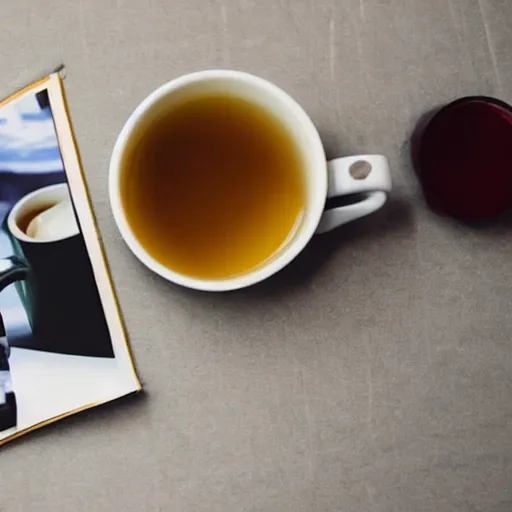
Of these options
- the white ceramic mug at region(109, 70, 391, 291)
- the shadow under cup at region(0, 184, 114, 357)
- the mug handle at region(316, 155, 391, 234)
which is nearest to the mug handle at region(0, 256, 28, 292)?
the shadow under cup at region(0, 184, 114, 357)

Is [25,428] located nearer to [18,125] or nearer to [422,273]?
[18,125]

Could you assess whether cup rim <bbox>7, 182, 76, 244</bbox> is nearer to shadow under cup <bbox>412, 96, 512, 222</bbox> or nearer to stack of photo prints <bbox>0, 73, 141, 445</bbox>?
stack of photo prints <bbox>0, 73, 141, 445</bbox>

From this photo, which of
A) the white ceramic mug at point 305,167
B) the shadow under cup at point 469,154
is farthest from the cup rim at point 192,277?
the shadow under cup at point 469,154

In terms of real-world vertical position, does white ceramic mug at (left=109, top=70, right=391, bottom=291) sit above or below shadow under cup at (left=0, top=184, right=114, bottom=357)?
above

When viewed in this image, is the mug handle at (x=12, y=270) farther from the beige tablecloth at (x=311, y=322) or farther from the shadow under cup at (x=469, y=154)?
the shadow under cup at (x=469, y=154)

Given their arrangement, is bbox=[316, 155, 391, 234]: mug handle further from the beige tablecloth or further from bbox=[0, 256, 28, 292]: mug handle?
bbox=[0, 256, 28, 292]: mug handle

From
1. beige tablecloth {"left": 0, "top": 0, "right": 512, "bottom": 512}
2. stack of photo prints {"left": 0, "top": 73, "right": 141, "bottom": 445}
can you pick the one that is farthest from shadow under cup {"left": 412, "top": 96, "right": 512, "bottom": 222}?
stack of photo prints {"left": 0, "top": 73, "right": 141, "bottom": 445}
